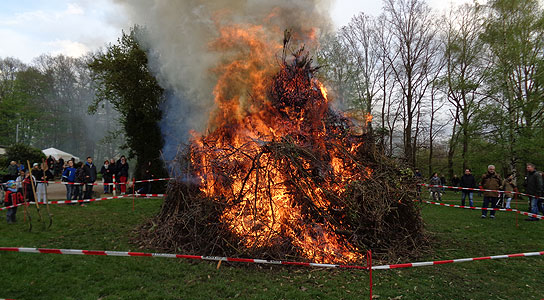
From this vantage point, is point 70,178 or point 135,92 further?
point 135,92

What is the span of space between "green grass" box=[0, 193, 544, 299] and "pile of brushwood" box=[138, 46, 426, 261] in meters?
0.49

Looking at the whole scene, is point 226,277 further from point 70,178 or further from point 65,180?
point 65,180

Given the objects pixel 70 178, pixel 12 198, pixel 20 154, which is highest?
pixel 20 154

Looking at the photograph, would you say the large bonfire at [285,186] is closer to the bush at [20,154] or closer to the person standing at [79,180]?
the person standing at [79,180]

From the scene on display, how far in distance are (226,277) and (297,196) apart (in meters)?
2.07

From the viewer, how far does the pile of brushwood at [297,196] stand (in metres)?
5.44

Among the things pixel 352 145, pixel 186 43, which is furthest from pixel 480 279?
pixel 186 43

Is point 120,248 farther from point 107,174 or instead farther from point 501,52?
point 501,52

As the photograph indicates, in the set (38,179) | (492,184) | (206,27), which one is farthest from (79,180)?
(492,184)

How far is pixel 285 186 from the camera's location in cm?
579

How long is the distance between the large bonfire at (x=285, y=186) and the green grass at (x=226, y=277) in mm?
536

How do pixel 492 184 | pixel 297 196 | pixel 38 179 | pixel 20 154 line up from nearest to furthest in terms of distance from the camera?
pixel 297 196 < pixel 38 179 < pixel 492 184 < pixel 20 154

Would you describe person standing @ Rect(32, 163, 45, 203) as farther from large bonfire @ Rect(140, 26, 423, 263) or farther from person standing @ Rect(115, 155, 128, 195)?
large bonfire @ Rect(140, 26, 423, 263)

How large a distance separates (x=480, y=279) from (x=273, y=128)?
200 inches
